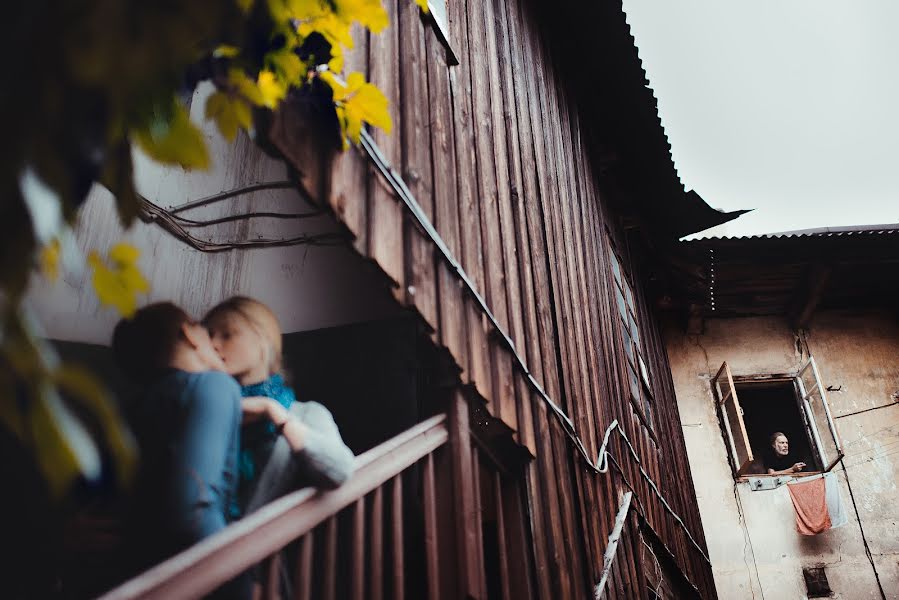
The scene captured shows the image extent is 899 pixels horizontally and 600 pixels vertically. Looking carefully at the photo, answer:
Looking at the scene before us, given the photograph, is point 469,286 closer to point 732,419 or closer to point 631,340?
point 631,340

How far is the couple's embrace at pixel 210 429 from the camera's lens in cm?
198

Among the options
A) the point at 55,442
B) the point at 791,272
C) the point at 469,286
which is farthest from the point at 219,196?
the point at 791,272

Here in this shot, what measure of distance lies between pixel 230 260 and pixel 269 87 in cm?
190

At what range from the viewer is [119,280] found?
100 centimetres

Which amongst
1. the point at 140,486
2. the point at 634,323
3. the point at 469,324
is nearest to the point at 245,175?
the point at 469,324

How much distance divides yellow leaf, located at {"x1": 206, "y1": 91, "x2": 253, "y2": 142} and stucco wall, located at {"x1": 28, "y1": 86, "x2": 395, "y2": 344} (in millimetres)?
1549

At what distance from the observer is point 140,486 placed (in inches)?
78.9

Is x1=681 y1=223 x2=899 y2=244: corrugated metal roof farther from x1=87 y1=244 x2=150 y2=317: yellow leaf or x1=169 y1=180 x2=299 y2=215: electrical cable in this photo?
x1=87 y1=244 x2=150 y2=317: yellow leaf

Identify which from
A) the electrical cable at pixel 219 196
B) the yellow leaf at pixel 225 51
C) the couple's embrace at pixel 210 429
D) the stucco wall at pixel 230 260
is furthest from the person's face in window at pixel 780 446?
the yellow leaf at pixel 225 51

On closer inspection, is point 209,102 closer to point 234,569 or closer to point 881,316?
point 234,569

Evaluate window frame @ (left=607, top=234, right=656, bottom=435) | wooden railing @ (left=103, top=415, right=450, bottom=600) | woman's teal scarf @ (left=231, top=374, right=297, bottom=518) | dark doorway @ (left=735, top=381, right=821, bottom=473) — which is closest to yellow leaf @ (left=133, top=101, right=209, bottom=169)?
wooden railing @ (left=103, top=415, right=450, bottom=600)

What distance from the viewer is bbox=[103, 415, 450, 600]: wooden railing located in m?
1.66

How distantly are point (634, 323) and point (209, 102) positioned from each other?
304 inches

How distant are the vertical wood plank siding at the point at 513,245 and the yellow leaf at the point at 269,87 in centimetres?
48
